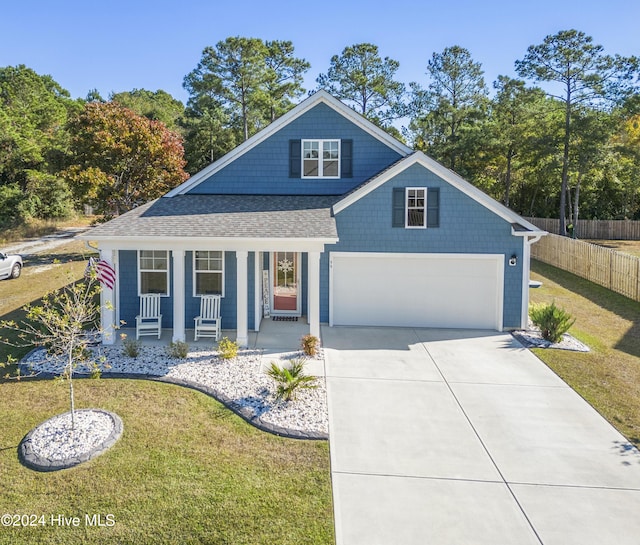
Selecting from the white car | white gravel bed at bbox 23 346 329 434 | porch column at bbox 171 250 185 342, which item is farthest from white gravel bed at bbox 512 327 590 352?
the white car

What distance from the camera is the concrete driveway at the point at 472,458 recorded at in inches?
213

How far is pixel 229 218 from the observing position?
1245cm

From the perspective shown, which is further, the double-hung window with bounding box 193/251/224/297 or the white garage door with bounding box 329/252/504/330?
the white garage door with bounding box 329/252/504/330

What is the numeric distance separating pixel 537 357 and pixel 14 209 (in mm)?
37115

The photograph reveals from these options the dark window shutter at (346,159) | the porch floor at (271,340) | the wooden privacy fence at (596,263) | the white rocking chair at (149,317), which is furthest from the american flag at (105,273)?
the wooden privacy fence at (596,263)

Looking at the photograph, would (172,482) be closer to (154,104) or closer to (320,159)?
(320,159)

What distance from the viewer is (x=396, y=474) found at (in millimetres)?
6398

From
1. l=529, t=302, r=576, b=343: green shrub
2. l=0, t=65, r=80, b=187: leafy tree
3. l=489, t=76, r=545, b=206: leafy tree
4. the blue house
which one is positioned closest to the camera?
l=529, t=302, r=576, b=343: green shrub

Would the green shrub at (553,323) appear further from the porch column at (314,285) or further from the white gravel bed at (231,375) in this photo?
the white gravel bed at (231,375)

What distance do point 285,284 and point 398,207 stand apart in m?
4.25

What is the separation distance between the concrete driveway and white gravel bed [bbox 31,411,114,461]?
361 centimetres

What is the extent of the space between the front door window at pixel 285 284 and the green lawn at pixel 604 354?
7.02 meters

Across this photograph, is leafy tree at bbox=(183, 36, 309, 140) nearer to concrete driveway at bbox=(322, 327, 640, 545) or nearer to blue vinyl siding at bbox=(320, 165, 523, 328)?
blue vinyl siding at bbox=(320, 165, 523, 328)

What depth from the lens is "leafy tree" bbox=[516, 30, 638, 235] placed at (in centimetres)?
2775
